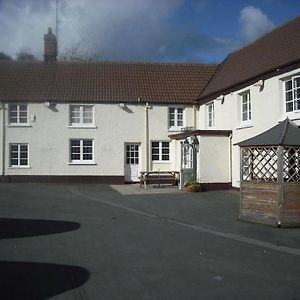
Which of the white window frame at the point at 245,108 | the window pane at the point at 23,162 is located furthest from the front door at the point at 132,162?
the white window frame at the point at 245,108

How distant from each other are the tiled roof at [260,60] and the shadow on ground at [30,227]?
33.1 ft

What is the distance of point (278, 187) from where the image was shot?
1332cm

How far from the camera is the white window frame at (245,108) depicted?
2210 centimetres

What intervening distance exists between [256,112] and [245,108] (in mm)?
2014

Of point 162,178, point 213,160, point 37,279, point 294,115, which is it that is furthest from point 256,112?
point 37,279

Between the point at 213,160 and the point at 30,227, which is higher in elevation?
the point at 213,160

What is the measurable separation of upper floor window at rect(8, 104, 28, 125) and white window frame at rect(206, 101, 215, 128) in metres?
10.5

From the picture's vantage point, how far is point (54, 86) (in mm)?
29500

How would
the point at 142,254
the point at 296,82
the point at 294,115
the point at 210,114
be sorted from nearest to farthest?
the point at 142,254, the point at 294,115, the point at 296,82, the point at 210,114

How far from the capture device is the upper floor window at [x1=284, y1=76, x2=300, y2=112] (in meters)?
18.0

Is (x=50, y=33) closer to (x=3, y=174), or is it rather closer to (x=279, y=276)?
(x=3, y=174)

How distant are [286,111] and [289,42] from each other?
3.49 m

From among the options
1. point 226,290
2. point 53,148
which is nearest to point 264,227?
point 226,290

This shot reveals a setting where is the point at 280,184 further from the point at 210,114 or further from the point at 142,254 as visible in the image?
the point at 210,114
